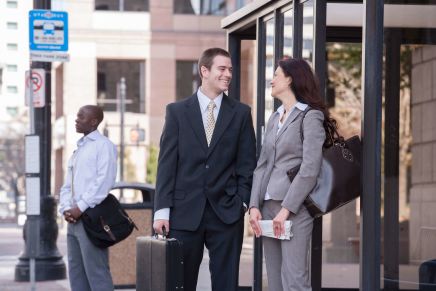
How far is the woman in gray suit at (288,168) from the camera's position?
6.13m

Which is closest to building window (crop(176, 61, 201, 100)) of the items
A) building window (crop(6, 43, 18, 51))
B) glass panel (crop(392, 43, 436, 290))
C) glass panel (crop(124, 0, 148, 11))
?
glass panel (crop(124, 0, 148, 11))

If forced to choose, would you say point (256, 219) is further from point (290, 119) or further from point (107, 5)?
point (107, 5)

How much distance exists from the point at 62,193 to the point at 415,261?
2928mm

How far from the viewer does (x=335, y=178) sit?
6.20 meters

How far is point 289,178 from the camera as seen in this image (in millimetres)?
6238

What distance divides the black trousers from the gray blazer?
0.35 meters

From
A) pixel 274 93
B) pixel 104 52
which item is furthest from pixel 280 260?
pixel 104 52

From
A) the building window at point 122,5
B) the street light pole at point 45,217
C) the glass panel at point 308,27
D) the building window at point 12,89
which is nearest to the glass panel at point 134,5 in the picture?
the building window at point 122,5

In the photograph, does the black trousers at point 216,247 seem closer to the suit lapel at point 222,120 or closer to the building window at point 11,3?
the suit lapel at point 222,120

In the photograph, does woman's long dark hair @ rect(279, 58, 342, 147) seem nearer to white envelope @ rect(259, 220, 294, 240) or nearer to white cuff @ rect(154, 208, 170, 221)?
white envelope @ rect(259, 220, 294, 240)

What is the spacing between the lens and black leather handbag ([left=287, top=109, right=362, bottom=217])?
6.16 m

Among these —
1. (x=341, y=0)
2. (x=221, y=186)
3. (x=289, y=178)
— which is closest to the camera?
(x=289, y=178)

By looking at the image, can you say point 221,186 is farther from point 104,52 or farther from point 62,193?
point 104,52

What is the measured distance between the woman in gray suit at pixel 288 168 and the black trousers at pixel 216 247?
0.31 metres
